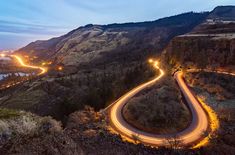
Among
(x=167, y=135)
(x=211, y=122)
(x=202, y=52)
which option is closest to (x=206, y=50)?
(x=202, y=52)

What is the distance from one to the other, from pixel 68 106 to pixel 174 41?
210ft

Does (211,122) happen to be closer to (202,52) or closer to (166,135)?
(166,135)

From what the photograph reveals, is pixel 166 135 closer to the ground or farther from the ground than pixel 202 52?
closer to the ground

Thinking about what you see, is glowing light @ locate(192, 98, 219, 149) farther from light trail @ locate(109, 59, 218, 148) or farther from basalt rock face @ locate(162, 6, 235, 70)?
basalt rock face @ locate(162, 6, 235, 70)

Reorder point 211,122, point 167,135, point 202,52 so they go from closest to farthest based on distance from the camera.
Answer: point 167,135 → point 211,122 → point 202,52

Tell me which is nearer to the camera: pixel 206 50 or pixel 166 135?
pixel 166 135

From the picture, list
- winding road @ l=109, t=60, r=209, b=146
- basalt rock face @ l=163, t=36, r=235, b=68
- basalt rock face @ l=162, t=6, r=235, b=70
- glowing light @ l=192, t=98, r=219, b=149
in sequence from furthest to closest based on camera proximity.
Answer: basalt rock face @ l=162, t=6, r=235, b=70, basalt rock face @ l=163, t=36, r=235, b=68, winding road @ l=109, t=60, r=209, b=146, glowing light @ l=192, t=98, r=219, b=149

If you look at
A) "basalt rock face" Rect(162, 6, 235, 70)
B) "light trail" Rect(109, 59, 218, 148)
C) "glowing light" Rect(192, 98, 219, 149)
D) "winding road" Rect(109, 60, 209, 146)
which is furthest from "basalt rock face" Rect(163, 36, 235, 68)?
"winding road" Rect(109, 60, 209, 146)

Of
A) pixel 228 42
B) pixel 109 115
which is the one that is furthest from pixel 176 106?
pixel 228 42

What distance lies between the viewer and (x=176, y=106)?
41312mm

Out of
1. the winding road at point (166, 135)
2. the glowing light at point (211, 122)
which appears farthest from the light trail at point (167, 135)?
the glowing light at point (211, 122)

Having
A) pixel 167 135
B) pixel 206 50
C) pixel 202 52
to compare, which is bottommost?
pixel 167 135

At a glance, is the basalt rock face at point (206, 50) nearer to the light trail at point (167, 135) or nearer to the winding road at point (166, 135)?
the light trail at point (167, 135)

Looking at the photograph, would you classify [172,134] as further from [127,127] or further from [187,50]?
[187,50]
